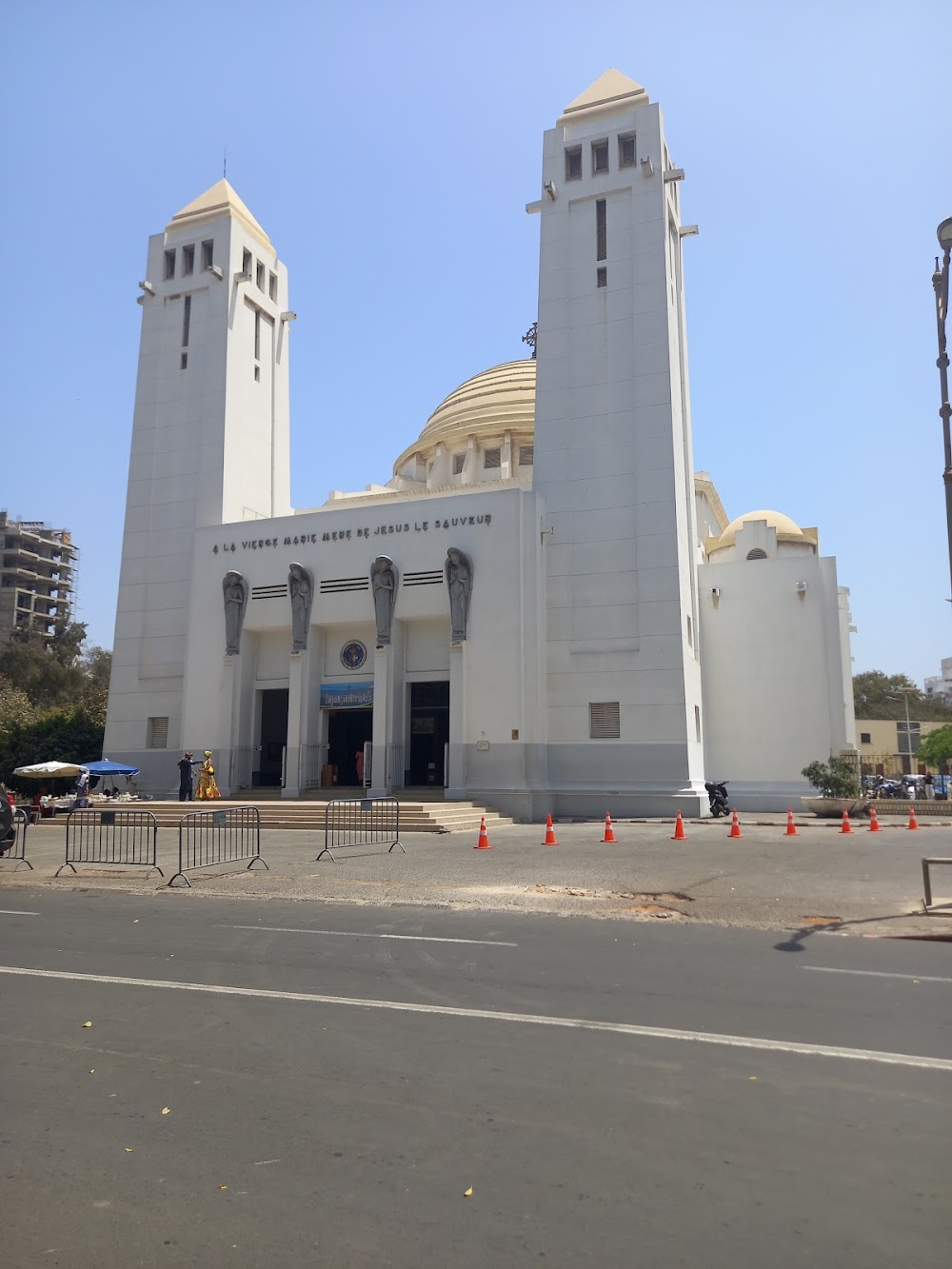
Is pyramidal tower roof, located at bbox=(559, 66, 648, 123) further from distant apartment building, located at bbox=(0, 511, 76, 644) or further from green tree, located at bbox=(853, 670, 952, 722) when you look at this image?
distant apartment building, located at bbox=(0, 511, 76, 644)

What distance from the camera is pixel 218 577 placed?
1415 inches

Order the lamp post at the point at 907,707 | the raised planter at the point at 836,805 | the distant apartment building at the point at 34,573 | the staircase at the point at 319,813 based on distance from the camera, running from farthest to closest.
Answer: the distant apartment building at the point at 34,573 → the lamp post at the point at 907,707 → the raised planter at the point at 836,805 → the staircase at the point at 319,813

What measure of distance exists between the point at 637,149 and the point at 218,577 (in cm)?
2264

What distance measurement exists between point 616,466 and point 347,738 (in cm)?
1405

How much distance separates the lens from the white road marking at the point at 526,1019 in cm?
566

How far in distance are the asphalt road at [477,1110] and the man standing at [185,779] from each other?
947 inches

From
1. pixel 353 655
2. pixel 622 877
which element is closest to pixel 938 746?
pixel 353 655

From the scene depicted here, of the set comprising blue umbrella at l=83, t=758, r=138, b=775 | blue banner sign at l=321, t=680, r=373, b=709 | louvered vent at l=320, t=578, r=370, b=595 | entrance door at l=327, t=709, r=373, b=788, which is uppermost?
louvered vent at l=320, t=578, r=370, b=595

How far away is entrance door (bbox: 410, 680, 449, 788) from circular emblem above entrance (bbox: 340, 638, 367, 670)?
210cm

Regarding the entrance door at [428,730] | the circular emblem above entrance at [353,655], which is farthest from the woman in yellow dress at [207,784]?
the entrance door at [428,730]

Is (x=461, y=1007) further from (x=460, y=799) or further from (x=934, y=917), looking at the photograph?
(x=460, y=799)

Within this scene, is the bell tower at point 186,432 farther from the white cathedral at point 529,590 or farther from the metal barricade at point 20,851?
the metal barricade at point 20,851

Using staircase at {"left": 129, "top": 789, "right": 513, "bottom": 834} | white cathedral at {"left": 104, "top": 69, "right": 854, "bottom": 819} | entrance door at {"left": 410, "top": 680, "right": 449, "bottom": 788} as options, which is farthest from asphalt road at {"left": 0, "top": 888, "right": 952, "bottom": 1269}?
entrance door at {"left": 410, "top": 680, "right": 449, "bottom": 788}

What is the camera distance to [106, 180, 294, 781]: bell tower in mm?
37250
